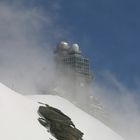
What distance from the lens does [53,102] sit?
123 metres

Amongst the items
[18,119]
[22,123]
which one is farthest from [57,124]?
[22,123]

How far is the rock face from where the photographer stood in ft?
273

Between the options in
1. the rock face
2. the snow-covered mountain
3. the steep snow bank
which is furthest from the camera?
the rock face

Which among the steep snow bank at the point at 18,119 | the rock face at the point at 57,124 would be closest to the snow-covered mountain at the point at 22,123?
the steep snow bank at the point at 18,119

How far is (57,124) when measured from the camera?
86438 mm

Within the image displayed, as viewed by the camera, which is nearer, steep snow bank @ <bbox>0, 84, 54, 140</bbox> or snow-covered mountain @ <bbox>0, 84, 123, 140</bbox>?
steep snow bank @ <bbox>0, 84, 54, 140</bbox>

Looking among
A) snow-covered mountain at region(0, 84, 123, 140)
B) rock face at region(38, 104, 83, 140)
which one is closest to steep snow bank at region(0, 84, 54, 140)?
snow-covered mountain at region(0, 84, 123, 140)

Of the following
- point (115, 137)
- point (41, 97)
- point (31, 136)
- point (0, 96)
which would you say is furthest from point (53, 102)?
point (31, 136)

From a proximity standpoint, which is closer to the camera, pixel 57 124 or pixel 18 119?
pixel 18 119

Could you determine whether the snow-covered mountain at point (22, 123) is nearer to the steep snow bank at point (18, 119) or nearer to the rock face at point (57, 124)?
the steep snow bank at point (18, 119)

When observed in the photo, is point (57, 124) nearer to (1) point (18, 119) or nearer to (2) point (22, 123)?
(1) point (18, 119)

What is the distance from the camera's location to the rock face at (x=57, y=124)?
83.2 metres

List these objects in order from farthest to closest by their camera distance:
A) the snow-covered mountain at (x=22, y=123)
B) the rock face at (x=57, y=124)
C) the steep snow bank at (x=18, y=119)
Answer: the rock face at (x=57, y=124) < the snow-covered mountain at (x=22, y=123) < the steep snow bank at (x=18, y=119)

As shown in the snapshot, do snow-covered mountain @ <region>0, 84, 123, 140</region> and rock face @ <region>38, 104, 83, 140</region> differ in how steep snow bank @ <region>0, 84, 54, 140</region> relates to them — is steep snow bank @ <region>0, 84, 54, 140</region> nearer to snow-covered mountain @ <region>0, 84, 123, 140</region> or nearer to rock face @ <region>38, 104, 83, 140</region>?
snow-covered mountain @ <region>0, 84, 123, 140</region>
